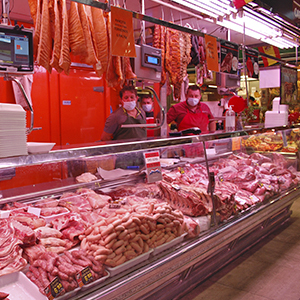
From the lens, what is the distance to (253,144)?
429 centimetres

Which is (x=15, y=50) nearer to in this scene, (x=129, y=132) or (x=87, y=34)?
(x=87, y=34)

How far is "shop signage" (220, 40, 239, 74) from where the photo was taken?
489cm

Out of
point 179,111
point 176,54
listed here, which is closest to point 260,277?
point 176,54

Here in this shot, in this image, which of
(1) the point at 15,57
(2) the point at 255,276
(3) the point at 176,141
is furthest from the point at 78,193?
(2) the point at 255,276

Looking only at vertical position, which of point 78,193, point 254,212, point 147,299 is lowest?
point 147,299

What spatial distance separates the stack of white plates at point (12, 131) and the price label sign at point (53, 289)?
0.70 meters

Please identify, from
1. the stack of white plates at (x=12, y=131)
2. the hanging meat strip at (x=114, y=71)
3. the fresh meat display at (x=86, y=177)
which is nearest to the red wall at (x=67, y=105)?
the hanging meat strip at (x=114, y=71)

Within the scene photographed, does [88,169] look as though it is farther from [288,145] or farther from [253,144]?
[288,145]

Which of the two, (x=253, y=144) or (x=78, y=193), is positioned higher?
(x=253, y=144)

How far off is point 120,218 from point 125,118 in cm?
262

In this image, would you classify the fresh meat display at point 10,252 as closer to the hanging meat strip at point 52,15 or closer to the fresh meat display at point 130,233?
the fresh meat display at point 130,233

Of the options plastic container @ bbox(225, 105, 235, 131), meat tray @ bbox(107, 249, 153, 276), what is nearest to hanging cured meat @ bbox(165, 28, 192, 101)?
plastic container @ bbox(225, 105, 235, 131)

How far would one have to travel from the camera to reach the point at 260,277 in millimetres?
3209

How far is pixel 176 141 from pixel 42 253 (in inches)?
54.3
